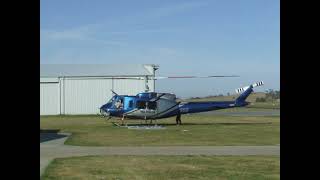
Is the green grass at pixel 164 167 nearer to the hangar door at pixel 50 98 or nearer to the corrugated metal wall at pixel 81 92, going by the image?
the corrugated metal wall at pixel 81 92

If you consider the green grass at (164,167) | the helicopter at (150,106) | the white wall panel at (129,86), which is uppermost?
the white wall panel at (129,86)

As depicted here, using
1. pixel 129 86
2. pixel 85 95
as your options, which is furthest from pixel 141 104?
pixel 85 95

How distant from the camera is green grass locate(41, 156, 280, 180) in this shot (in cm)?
1102

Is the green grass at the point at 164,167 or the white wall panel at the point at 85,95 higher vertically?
the white wall panel at the point at 85,95

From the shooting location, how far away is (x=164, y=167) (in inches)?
489

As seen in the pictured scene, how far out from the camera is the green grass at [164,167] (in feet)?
36.2

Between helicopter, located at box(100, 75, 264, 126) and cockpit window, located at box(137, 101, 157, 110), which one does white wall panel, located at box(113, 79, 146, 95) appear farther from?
cockpit window, located at box(137, 101, 157, 110)

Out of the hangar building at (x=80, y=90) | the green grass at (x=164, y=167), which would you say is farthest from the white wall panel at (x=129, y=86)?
the green grass at (x=164, y=167)

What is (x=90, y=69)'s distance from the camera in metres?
60.1

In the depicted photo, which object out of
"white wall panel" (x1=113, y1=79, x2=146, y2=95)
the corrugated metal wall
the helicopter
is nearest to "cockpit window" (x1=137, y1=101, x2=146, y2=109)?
the helicopter

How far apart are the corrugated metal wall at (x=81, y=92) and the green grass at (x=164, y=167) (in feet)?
128

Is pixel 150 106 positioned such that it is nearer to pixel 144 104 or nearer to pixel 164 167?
pixel 144 104
